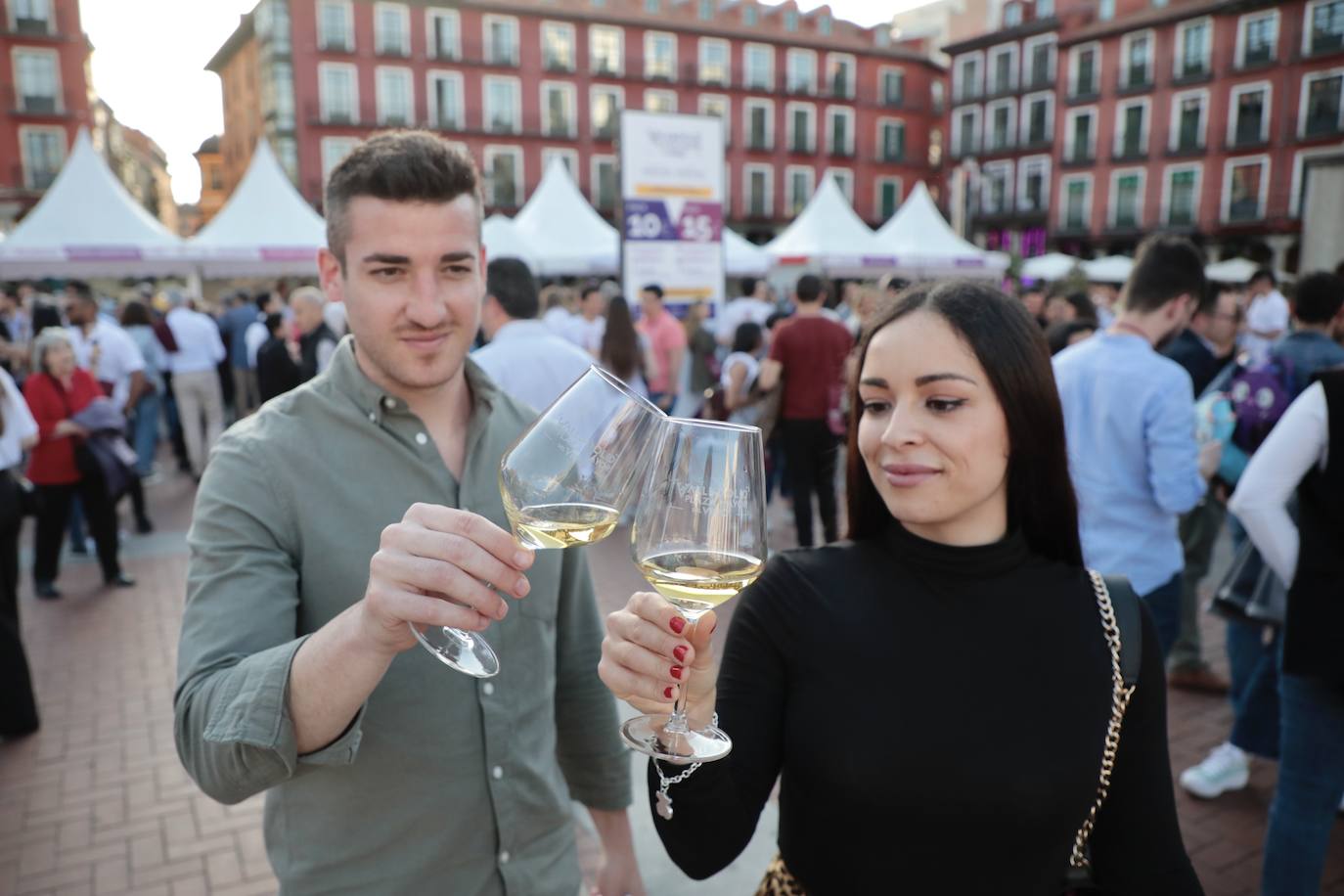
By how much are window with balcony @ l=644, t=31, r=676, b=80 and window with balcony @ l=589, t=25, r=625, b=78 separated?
1260mm

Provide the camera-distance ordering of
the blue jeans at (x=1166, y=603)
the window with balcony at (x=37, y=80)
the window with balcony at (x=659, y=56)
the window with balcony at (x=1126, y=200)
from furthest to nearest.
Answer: the window with balcony at (x=659, y=56)
the window with balcony at (x=1126, y=200)
the window with balcony at (x=37, y=80)
the blue jeans at (x=1166, y=603)

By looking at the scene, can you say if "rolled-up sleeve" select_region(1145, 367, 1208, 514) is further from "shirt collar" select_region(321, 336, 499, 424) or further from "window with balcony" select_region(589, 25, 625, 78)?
"window with balcony" select_region(589, 25, 625, 78)

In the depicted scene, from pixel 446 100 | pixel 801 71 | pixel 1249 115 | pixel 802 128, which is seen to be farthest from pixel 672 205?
pixel 801 71

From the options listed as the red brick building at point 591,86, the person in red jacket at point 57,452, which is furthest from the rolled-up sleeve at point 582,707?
the red brick building at point 591,86

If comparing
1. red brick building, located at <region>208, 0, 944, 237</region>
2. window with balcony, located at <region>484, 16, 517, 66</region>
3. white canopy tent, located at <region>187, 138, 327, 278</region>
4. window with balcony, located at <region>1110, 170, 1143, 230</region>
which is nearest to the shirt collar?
white canopy tent, located at <region>187, 138, 327, 278</region>

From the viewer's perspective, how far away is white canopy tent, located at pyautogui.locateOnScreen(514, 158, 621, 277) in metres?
16.1

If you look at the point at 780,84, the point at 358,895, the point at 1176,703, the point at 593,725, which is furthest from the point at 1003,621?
the point at 780,84

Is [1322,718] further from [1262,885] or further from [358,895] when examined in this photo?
[358,895]

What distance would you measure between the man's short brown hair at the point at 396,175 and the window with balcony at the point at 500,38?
1628 inches

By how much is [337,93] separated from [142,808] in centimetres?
3919

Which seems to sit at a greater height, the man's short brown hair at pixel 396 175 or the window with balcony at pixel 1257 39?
the window with balcony at pixel 1257 39

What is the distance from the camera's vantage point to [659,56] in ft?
137

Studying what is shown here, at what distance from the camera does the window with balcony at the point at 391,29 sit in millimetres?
37031

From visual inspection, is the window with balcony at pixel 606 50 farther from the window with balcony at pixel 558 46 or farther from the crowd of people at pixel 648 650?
the crowd of people at pixel 648 650
